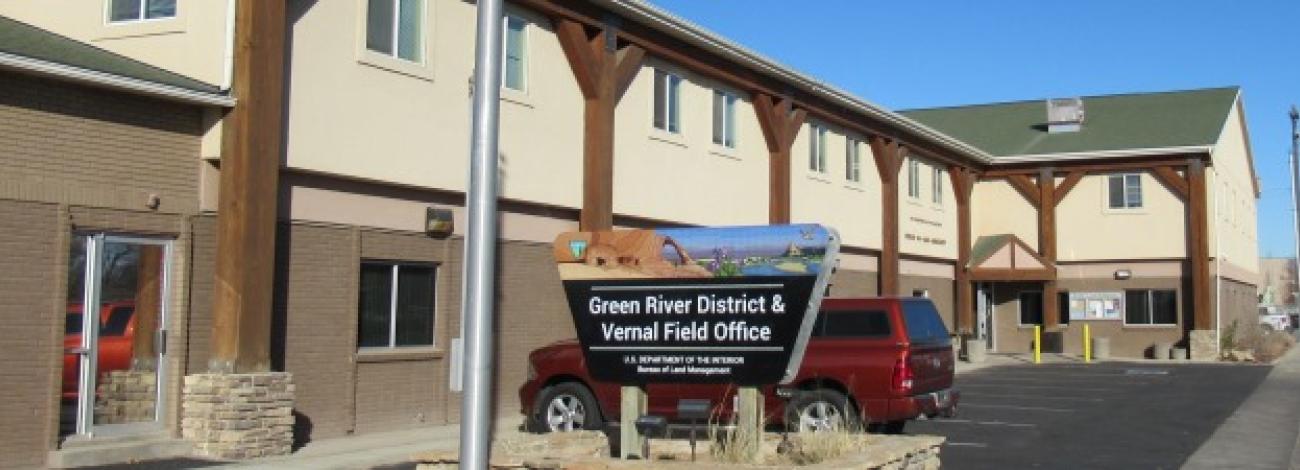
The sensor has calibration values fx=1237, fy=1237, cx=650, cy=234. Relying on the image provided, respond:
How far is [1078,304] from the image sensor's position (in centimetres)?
4169

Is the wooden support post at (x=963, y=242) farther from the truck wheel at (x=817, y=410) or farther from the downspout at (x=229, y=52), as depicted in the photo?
the downspout at (x=229, y=52)

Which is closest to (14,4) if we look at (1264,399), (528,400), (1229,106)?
(528,400)

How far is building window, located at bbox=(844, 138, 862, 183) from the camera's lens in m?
31.0

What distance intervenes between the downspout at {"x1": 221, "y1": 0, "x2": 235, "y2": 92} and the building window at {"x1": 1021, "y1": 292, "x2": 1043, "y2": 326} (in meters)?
33.7

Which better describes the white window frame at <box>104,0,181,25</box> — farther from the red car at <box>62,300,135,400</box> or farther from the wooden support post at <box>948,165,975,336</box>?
the wooden support post at <box>948,165,975,336</box>

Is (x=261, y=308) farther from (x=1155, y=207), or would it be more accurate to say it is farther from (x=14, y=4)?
(x=1155, y=207)

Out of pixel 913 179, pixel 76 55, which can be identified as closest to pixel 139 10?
pixel 76 55

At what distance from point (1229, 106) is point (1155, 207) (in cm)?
571

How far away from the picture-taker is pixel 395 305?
16.6 meters

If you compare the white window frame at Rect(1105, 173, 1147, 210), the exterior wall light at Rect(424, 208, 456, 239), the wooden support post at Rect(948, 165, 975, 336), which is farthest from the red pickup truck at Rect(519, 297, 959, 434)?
the white window frame at Rect(1105, 173, 1147, 210)

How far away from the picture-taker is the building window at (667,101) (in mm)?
22688

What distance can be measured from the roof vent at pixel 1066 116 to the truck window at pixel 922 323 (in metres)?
30.3

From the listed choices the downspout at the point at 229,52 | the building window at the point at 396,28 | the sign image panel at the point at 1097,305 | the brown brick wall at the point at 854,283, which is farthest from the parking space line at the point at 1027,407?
the sign image panel at the point at 1097,305

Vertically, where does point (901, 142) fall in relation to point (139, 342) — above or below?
above
